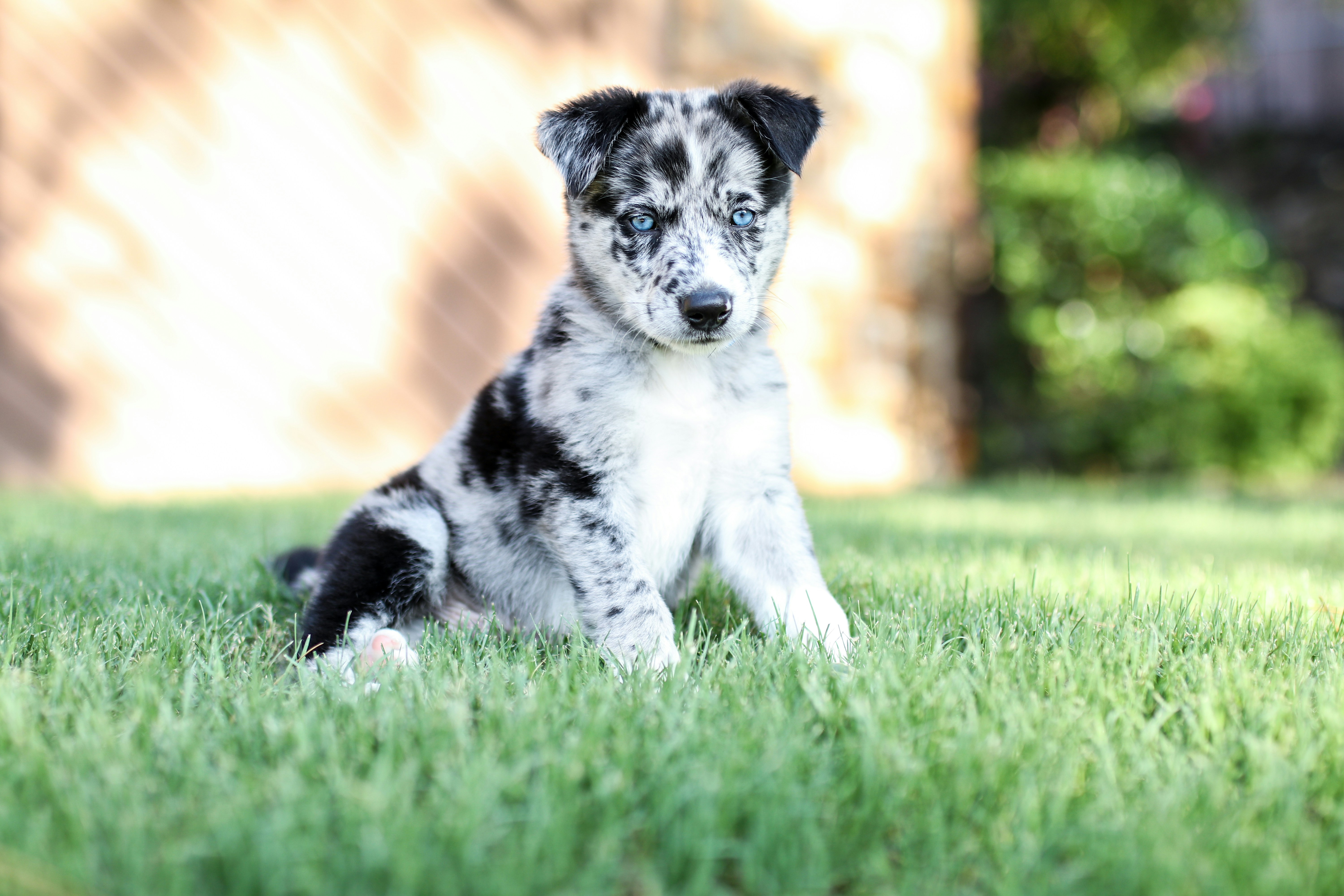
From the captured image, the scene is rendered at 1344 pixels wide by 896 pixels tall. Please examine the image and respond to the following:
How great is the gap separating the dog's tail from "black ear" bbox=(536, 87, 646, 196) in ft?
4.12

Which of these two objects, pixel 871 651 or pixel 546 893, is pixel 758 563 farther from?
pixel 546 893

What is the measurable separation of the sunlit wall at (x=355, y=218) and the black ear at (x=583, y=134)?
3.30 metres

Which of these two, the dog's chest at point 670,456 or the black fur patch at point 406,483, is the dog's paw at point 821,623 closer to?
the dog's chest at point 670,456

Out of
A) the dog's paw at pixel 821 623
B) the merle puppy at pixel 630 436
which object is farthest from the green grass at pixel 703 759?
the merle puppy at pixel 630 436

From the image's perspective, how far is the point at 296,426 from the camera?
6562mm

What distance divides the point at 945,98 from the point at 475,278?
364 cm

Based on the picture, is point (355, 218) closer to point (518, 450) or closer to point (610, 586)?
point (518, 450)

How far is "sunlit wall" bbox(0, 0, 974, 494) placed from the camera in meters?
6.07

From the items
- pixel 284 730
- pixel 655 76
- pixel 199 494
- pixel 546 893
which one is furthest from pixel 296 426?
pixel 546 893

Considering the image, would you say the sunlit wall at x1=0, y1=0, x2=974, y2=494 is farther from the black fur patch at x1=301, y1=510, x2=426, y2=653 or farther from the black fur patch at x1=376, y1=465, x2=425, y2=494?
the black fur patch at x1=301, y1=510, x2=426, y2=653

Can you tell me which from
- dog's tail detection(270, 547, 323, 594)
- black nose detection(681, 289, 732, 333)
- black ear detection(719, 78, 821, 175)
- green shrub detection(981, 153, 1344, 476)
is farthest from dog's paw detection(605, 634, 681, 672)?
green shrub detection(981, 153, 1344, 476)

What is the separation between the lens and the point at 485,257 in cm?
688

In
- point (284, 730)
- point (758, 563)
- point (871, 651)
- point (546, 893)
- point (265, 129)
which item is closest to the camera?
point (546, 893)

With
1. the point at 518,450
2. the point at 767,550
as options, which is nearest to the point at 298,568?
the point at 518,450
